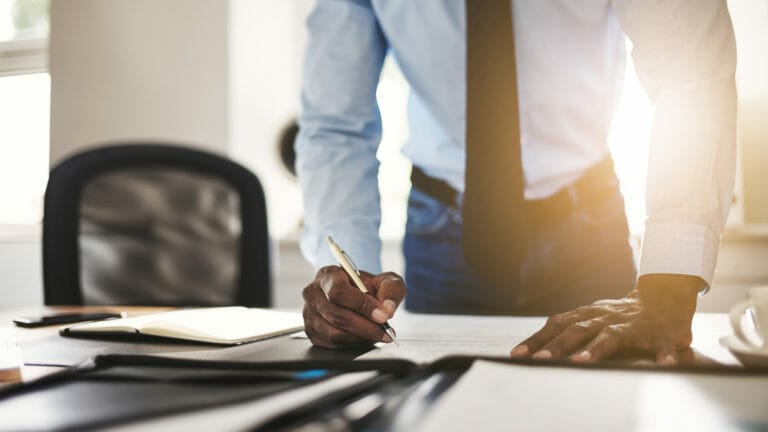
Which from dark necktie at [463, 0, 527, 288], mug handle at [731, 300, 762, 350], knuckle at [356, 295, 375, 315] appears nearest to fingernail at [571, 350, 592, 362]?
mug handle at [731, 300, 762, 350]

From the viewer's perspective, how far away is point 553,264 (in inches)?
48.0

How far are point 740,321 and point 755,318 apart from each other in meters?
0.03

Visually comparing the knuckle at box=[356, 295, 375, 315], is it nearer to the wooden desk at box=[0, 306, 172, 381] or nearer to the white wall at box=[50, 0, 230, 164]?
the wooden desk at box=[0, 306, 172, 381]

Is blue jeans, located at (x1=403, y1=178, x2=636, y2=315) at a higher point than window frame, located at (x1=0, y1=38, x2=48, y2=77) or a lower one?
lower

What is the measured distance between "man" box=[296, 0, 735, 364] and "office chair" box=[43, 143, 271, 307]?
14.2 inches

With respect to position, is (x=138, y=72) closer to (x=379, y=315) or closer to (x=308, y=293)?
(x=308, y=293)

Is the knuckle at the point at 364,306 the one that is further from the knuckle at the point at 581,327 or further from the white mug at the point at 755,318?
the white mug at the point at 755,318

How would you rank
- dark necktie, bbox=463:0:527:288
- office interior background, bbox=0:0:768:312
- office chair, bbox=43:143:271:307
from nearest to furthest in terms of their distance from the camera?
dark necktie, bbox=463:0:527:288, office chair, bbox=43:143:271:307, office interior background, bbox=0:0:768:312

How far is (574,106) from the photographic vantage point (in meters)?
1.26

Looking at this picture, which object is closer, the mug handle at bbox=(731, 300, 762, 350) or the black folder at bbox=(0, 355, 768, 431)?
the black folder at bbox=(0, 355, 768, 431)

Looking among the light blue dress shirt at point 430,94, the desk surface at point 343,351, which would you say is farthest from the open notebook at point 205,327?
the light blue dress shirt at point 430,94

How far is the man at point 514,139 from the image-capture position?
0.92 m

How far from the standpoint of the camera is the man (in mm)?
923

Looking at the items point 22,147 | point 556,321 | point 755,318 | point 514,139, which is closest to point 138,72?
point 22,147
